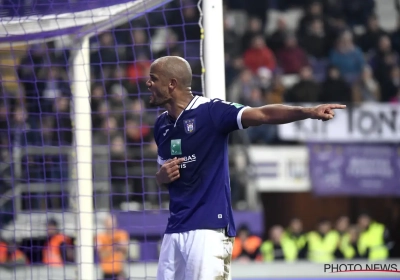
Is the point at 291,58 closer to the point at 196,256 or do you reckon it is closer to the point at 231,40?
the point at 231,40

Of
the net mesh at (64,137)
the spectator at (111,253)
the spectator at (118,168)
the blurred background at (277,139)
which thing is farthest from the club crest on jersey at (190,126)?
the spectator at (118,168)

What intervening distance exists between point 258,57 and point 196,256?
10.1m

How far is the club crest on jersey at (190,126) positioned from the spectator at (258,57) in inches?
381

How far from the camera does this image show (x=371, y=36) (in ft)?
48.5

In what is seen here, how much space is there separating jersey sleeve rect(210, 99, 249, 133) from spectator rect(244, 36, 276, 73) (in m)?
9.72

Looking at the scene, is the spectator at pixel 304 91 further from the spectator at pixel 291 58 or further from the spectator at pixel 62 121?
the spectator at pixel 62 121

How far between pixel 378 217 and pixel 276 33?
13.0 ft

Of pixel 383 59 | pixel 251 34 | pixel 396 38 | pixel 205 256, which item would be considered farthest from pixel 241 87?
pixel 205 256

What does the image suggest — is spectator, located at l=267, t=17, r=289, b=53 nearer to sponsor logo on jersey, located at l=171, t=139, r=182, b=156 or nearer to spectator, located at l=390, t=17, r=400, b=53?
spectator, located at l=390, t=17, r=400, b=53

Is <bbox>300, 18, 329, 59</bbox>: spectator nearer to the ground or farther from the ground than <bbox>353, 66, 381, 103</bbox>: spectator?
farther from the ground

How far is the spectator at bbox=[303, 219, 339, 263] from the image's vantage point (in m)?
12.4

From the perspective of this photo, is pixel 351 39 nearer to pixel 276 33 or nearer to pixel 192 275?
pixel 276 33

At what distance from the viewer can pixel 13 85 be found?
488 inches

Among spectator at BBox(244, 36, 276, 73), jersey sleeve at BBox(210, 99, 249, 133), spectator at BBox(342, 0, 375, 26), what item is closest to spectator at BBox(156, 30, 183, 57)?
spectator at BBox(244, 36, 276, 73)
